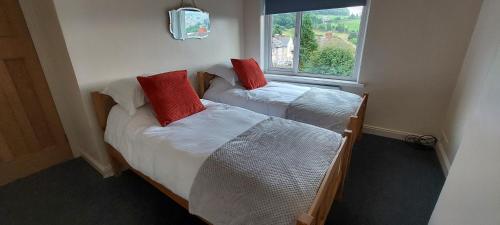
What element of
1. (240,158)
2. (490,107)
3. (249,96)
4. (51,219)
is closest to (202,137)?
(240,158)

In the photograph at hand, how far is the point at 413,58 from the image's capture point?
2426 millimetres

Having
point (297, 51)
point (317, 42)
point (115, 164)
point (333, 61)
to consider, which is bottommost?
point (115, 164)

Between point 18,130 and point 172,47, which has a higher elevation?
point 172,47

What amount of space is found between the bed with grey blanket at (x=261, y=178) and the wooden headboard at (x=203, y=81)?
1.48 metres

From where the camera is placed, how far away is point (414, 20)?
7.59ft

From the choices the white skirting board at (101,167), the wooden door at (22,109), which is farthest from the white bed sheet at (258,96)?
the wooden door at (22,109)

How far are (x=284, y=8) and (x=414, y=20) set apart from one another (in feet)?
4.96

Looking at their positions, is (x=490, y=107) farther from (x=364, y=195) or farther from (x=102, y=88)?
(x=102, y=88)

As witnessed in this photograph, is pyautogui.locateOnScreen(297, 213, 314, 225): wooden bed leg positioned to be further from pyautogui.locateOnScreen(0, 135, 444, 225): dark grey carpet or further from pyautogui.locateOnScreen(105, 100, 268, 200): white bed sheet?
pyautogui.locateOnScreen(0, 135, 444, 225): dark grey carpet

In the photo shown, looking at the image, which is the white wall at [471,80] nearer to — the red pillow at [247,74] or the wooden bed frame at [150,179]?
the wooden bed frame at [150,179]

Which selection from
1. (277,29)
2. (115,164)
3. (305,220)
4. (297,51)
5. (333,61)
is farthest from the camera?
(277,29)

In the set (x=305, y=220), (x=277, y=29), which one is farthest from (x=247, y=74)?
(x=305, y=220)

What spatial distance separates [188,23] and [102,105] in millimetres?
1232

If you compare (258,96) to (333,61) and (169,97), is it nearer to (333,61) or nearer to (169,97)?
(169,97)
